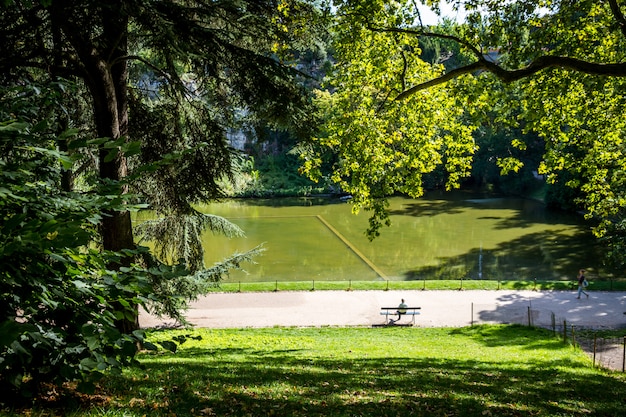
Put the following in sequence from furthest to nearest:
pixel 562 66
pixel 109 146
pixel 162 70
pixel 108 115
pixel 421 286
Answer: pixel 421 286 → pixel 162 70 → pixel 108 115 → pixel 562 66 → pixel 109 146

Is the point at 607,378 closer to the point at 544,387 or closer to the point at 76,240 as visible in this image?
the point at 544,387

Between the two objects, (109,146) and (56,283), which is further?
(109,146)

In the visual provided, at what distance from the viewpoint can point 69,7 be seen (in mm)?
5598

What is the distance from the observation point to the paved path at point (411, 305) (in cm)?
1602

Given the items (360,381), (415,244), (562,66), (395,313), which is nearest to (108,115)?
(360,381)

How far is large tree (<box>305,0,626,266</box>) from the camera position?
9648 millimetres

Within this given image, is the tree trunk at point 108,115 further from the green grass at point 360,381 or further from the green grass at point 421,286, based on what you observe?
the green grass at point 421,286

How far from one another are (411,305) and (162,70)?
1219 cm

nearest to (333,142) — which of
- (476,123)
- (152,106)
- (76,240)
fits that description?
(476,123)

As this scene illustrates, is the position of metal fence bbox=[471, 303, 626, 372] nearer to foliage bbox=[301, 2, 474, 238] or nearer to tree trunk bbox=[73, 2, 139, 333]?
foliage bbox=[301, 2, 474, 238]

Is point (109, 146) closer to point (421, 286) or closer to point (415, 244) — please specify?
point (421, 286)

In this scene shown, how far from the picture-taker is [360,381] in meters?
6.83

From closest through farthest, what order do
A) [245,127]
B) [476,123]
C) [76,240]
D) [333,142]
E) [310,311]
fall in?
1. [76,240]
2. [245,127]
3. [476,123]
4. [333,142]
5. [310,311]

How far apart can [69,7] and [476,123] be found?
24.4 feet
